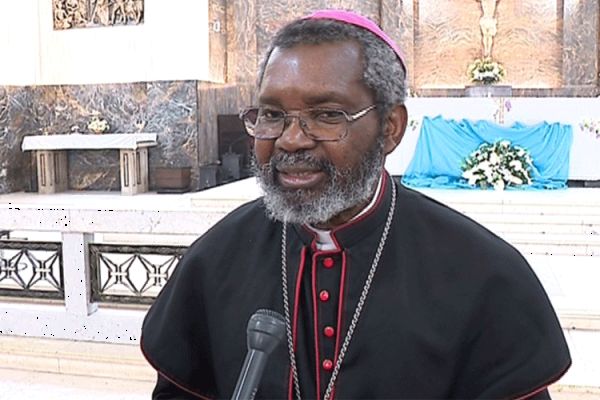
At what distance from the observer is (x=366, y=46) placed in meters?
1.75

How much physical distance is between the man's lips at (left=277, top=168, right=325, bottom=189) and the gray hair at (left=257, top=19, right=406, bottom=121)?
0.69ft

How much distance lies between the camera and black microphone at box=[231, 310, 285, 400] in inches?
53.1

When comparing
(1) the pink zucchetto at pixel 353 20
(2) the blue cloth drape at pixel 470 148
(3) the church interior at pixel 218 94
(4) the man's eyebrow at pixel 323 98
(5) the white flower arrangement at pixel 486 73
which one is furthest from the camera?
(5) the white flower arrangement at pixel 486 73

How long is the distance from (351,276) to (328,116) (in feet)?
1.43

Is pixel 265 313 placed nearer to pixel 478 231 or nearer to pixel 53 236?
pixel 478 231

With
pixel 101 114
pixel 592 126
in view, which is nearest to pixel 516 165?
pixel 592 126

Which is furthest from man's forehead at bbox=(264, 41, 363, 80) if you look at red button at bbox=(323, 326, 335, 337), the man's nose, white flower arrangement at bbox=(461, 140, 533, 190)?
white flower arrangement at bbox=(461, 140, 533, 190)

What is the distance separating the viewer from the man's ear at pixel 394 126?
71.5 inches

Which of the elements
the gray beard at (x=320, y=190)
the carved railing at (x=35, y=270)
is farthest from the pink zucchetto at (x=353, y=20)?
the carved railing at (x=35, y=270)

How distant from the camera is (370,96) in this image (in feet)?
5.72

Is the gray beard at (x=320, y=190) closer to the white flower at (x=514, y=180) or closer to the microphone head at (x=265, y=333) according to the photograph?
the microphone head at (x=265, y=333)

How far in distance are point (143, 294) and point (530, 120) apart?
726 cm

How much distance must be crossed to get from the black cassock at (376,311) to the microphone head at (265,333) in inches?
15.6

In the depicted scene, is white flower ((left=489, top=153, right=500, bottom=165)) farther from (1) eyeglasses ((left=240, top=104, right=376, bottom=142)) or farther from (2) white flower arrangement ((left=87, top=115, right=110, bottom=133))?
(1) eyeglasses ((left=240, top=104, right=376, bottom=142))
